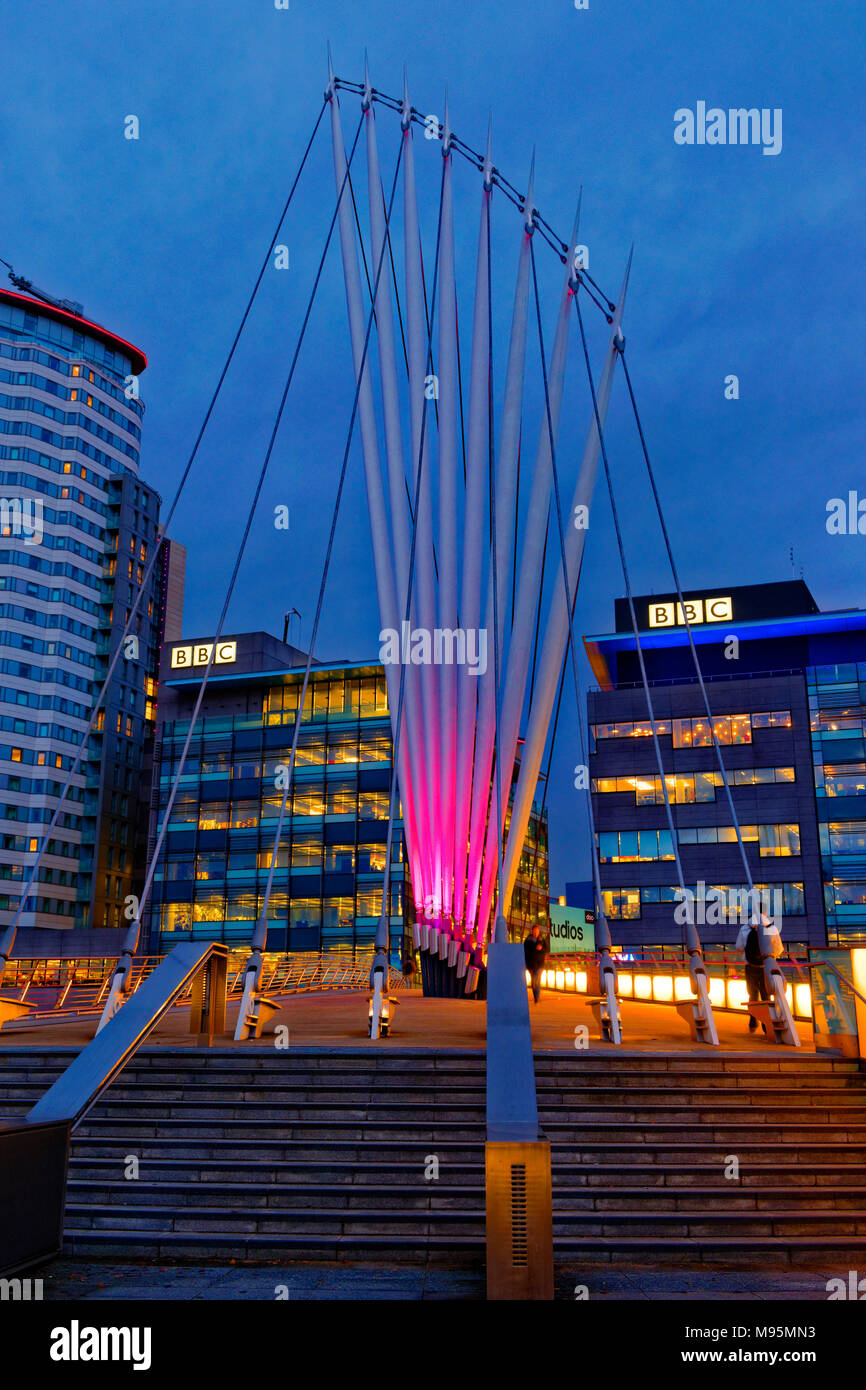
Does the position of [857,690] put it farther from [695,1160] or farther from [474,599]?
[695,1160]

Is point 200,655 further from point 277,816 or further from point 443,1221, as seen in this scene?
point 443,1221

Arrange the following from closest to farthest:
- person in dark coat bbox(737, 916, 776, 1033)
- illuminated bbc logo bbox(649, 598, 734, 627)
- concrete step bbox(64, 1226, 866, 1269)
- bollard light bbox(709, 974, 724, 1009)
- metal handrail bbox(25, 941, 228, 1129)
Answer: concrete step bbox(64, 1226, 866, 1269), metal handrail bbox(25, 941, 228, 1129), person in dark coat bbox(737, 916, 776, 1033), bollard light bbox(709, 974, 724, 1009), illuminated bbc logo bbox(649, 598, 734, 627)

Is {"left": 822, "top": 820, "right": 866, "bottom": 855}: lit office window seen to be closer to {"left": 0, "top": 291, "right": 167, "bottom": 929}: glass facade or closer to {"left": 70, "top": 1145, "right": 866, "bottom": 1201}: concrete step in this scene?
{"left": 0, "top": 291, "right": 167, "bottom": 929}: glass facade

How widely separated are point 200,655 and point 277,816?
81.0ft

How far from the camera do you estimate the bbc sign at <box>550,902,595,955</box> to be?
135 metres

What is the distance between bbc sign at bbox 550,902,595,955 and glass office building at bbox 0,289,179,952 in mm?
49488

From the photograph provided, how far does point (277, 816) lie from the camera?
84.4m

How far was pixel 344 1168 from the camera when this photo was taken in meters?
11.8

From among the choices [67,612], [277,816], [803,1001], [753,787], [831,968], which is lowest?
[803,1001]

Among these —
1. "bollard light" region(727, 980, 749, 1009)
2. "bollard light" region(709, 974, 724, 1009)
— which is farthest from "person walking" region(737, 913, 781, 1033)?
"bollard light" region(709, 974, 724, 1009)

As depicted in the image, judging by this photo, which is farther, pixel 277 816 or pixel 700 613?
pixel 700 613

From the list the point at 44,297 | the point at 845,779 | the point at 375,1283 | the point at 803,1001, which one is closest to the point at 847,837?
the point at 845,779
